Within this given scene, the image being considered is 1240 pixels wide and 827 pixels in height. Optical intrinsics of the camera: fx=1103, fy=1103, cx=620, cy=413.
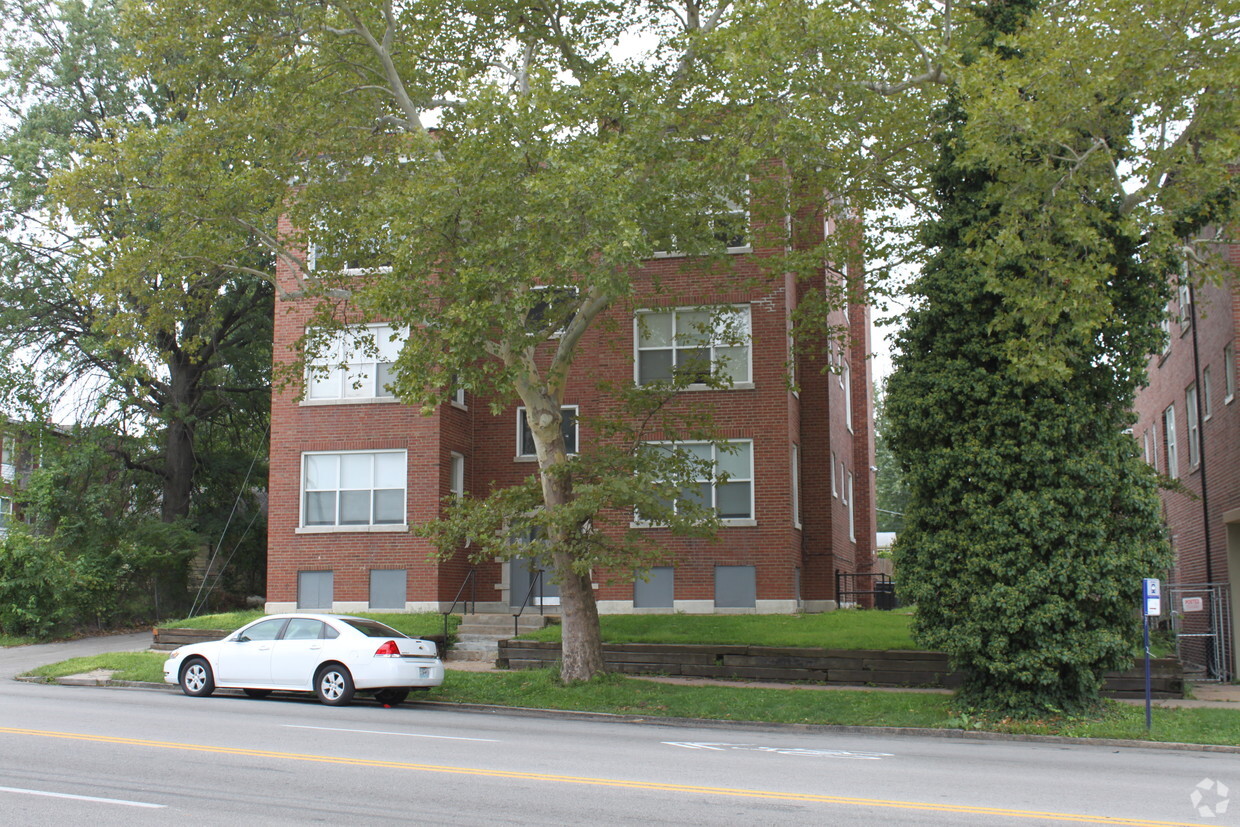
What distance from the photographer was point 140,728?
1298 centimetres

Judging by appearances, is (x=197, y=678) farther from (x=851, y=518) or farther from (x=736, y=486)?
(x=851, y=518)

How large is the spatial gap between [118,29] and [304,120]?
10.4 feet

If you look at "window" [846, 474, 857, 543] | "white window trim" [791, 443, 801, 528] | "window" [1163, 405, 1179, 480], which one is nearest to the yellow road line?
"white window trim" [791, 443, 801, 528]

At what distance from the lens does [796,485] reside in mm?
26375

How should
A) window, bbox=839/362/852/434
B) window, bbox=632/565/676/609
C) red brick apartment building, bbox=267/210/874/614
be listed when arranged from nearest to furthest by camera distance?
red brick apartment building, bbox=267/210/874/614 → window, bbox=632/565/676/609 → window, bbox=839/362/852/434

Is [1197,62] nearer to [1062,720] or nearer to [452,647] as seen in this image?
[1062,720]

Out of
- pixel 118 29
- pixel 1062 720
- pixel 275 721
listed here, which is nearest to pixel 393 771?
pixel 275 721

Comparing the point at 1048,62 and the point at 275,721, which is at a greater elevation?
the point at 1048,62

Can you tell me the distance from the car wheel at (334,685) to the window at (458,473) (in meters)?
10.6

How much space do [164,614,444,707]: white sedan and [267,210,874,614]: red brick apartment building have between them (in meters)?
7.90

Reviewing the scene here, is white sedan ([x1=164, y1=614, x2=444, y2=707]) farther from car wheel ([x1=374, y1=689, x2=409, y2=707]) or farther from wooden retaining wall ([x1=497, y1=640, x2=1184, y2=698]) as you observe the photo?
wooden retaining wall ([x1=497, y1=640, x2=1184, y2=698])

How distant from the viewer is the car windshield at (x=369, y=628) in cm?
1692

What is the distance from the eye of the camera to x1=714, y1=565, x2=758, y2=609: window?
960 inches

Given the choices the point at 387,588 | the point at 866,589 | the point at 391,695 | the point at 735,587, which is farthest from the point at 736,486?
the point at 866,589
